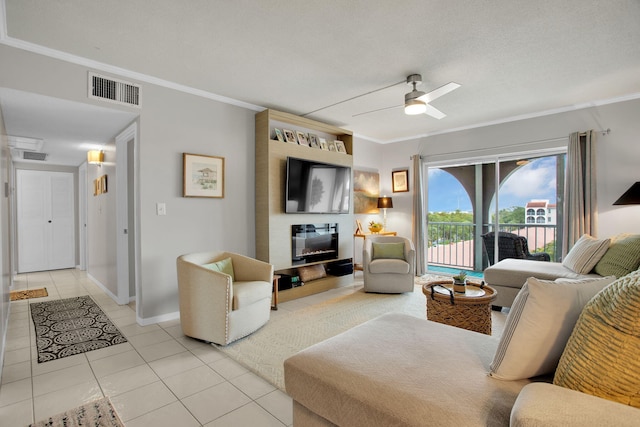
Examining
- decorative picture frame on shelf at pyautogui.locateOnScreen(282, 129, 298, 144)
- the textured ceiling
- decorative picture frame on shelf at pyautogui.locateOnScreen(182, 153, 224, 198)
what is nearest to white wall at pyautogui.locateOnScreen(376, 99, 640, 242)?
the textured ceiling

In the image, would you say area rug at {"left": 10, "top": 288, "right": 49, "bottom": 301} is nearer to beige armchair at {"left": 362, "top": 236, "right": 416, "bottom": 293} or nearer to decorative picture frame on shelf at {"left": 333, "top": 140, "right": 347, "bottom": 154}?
beige armchair at {"left": 362, "top": 236, "right": 416, "bottom": 293}

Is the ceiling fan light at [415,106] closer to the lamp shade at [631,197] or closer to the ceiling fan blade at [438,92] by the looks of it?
the ceiling fan blade at [438,92]

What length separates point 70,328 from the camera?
3.29m

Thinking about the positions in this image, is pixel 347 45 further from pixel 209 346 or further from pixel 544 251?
pixel 544 251

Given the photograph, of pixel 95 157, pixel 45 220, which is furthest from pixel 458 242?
pixel 45 220

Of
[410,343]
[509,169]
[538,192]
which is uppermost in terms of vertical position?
[509,169]

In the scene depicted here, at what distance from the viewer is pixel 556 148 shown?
4480 millimetres

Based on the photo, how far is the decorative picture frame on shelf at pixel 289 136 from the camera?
4.34 m

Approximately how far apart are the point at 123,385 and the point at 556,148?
18.3 ft

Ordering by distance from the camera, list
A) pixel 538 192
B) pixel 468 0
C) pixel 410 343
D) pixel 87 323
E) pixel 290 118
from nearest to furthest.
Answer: pixel 410 343 < pixel 468 0 < pixel 87 323 < pixel 290 118 < pixel 538 192

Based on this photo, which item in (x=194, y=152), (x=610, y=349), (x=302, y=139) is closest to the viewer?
(x=610, y=349)

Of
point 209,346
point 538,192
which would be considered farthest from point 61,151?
point 538,192

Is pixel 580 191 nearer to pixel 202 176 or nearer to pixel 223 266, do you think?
pixel 223 266

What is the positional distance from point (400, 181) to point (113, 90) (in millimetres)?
4686
